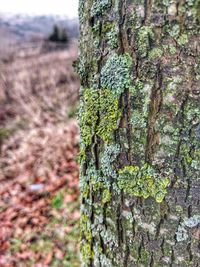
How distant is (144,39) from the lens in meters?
1.08

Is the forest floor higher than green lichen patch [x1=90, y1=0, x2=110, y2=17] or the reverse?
the reverse

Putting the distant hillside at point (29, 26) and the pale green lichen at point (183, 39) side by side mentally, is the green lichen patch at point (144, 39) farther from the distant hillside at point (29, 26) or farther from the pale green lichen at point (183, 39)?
the distant hillside at point (29, 26)

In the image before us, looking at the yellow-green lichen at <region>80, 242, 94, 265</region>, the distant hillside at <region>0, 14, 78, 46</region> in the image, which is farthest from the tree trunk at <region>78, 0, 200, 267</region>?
the distant hillside at <region>0, 14, 78, 46</region>

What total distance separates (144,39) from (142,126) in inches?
10.1

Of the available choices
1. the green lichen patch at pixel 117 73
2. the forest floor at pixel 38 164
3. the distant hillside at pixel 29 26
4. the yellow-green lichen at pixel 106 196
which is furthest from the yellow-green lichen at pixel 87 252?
the distant hillside at pixel 29 26

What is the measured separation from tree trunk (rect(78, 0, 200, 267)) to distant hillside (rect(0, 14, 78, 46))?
26.9 feet

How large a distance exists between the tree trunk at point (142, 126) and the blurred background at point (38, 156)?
1.65 metres

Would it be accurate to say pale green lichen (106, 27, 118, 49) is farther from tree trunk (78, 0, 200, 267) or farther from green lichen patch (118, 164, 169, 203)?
green lichen patch (118, 164, 169, 203)

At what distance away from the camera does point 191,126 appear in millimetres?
1098

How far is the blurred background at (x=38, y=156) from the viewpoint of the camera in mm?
3018

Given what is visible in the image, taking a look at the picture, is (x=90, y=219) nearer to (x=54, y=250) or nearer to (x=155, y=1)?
(x=155, y=1)

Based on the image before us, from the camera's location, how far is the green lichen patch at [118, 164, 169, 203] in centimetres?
119

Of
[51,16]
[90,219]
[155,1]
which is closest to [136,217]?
[90,219]

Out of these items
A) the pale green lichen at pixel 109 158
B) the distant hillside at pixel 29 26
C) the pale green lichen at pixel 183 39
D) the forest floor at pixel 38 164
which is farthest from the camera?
the distant hillside at pixel 29 26
